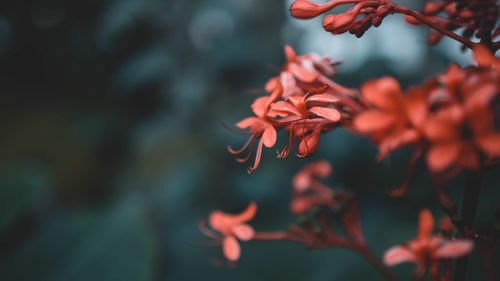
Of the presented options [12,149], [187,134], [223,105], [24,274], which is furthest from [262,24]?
[12,149]

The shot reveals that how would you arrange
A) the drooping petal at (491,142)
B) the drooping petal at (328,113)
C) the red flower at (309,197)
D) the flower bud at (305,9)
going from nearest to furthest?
the drooping petal at (491,142)
the drooping petal at (328,113)
the flower bud at (305,9)
the red flower at (309,197)

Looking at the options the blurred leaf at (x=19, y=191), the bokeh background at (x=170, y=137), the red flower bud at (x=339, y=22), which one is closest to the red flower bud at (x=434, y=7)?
the red flower bud at (x=339, y=22)

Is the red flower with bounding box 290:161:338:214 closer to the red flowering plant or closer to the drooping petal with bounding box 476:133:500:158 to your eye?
the red flowering plant

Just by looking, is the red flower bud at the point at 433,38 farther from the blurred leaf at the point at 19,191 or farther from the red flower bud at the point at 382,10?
the blurred leaf at the point at 19,191

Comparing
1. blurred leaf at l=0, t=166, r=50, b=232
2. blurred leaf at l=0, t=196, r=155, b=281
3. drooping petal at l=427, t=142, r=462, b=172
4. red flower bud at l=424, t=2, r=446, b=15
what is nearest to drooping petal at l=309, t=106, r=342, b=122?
drooping petal at l=427, t=142, r=462, b=172

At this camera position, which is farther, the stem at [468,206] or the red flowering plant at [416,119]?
the stem at [468,206]

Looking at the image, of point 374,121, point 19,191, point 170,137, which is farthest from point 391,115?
point 170,137

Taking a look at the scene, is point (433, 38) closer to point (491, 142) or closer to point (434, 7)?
point (434, 7)
